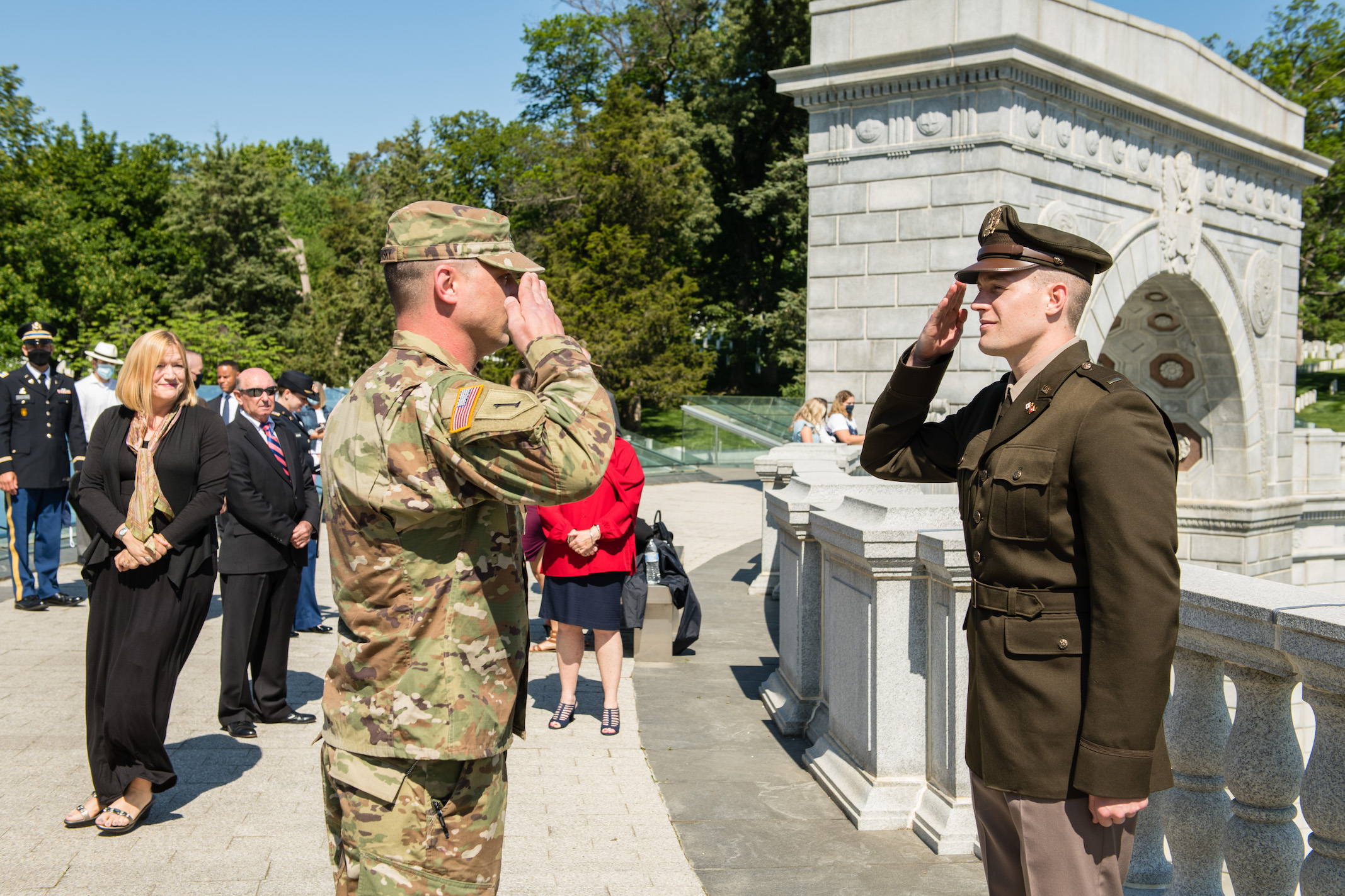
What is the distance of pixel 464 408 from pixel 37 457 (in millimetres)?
8566

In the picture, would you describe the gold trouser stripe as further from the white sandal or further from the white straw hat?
the white sandal

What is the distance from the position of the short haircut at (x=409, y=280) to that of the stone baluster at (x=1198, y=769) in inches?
89.7

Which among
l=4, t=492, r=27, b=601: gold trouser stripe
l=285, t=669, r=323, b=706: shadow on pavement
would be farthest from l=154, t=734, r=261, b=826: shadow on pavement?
l=4, t=492, r=27, b=601: gold trouser stripe

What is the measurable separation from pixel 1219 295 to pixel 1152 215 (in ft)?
8.81

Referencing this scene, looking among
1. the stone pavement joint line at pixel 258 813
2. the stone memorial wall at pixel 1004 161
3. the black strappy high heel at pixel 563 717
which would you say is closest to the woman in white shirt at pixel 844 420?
the stone memorial wall at pixel 1004 161

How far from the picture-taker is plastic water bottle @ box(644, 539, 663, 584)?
7.75 metres

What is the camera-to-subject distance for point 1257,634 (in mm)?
2721

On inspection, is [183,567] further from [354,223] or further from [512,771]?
[354,223]

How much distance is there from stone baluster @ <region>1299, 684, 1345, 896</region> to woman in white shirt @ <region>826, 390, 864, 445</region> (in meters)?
8.72

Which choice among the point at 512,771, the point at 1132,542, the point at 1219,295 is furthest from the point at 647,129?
the point at 1132,542

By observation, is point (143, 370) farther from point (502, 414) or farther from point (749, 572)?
point (749, 572)

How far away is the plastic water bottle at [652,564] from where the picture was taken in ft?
25.4

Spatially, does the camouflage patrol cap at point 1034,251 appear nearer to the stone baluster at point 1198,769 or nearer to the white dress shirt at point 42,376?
the stone baluster at point 1198,769

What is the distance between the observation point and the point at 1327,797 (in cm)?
255
